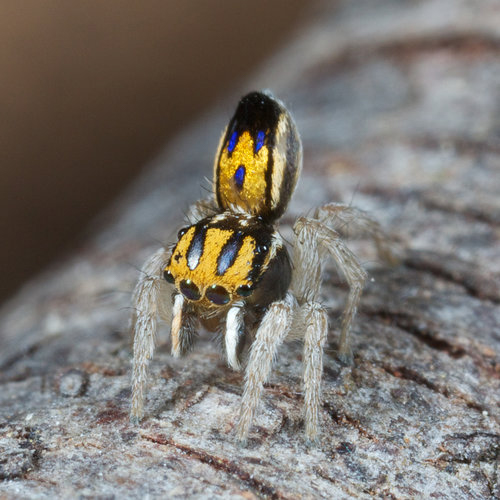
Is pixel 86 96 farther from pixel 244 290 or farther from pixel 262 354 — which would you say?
pixel 262 354

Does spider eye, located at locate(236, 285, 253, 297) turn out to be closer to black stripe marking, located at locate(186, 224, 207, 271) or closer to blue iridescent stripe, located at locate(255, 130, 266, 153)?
black stripe marking, located at locate(186, 224, 207, 271)

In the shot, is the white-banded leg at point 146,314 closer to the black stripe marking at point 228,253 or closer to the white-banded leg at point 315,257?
the black stripe marking at point 228,253

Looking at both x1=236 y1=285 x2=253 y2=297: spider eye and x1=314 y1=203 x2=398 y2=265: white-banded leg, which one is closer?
x1=236 y1=285 x2=253 y2=297: spider eye

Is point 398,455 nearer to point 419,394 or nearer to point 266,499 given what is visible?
point 419,394

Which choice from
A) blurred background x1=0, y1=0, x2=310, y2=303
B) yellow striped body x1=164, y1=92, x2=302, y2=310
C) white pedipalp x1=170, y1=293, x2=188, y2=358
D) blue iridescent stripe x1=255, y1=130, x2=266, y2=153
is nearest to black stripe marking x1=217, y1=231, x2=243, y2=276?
yellow striped body x1=164, y1=92, x2=302, y2=310

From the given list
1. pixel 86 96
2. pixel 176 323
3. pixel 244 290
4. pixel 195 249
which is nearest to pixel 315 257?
pixel 244 290

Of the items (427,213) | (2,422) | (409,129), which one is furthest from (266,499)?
(409,129)

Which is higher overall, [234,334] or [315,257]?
[315,257]

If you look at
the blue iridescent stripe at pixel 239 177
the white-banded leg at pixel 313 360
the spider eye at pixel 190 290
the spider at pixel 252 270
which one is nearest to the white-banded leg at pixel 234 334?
the spider at pixel 252 270
